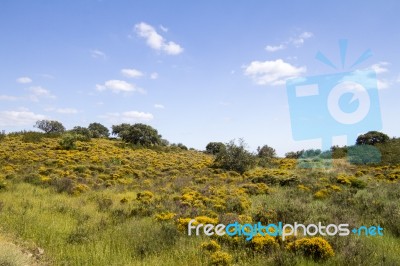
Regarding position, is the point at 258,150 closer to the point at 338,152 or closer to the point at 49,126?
the point at 338,152

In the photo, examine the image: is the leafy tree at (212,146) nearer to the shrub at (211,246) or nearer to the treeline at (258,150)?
the treeline at (258,150)

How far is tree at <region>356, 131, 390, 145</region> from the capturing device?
38938 mm

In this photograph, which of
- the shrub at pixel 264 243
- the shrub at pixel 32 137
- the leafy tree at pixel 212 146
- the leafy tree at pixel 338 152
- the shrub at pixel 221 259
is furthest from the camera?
the leafy tree at pixel 212 146

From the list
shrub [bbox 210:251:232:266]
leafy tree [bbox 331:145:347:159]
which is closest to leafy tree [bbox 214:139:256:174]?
leafy tree [bbox 331:145:347:159]

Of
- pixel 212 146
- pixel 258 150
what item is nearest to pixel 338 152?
pixel 258 150

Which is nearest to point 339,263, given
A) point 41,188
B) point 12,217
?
point 12,217

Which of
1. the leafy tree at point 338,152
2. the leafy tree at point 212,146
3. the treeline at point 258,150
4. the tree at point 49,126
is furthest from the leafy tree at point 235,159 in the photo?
the tree at point 49,126

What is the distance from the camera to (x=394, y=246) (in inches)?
305

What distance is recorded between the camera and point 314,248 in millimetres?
7105

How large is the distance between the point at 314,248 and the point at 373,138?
37.2m

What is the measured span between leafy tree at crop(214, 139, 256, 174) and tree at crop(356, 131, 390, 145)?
67.6ft

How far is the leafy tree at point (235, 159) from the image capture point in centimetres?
2517

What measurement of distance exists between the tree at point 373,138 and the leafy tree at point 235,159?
20592mm

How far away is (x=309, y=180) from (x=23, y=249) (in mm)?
15086
